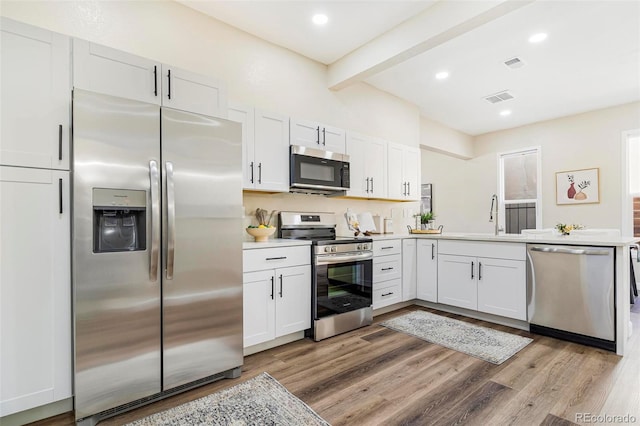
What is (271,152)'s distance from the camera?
311cm

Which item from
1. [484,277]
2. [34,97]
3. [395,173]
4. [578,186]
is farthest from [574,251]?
[34,97]

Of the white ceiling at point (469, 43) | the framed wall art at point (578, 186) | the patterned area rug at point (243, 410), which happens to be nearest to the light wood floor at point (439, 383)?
the patterned area rug at point (243, 410)

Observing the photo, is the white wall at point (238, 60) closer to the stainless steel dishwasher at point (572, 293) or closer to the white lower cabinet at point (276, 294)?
the white lower cabinet at point (276, 294)

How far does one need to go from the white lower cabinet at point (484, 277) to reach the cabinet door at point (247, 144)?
2460mm

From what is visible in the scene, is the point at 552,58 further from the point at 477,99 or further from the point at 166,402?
the point at 166,402

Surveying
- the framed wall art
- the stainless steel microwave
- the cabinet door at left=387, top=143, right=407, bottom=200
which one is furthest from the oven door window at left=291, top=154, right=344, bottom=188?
the framed wall art

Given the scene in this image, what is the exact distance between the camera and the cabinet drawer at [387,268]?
11.7ft

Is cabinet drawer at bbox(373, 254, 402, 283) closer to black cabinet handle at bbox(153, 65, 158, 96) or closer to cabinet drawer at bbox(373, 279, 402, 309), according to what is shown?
cabinet drawer at bbox(373, 279, 402, 309)

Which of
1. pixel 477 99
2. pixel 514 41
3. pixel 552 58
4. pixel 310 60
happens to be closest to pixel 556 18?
pixel 514 41

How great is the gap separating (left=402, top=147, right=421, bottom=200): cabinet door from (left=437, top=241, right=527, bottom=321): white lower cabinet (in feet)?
3.75

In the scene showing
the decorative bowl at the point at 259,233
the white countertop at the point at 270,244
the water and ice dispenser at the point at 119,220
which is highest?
the water and ice dispenser at the point at 119,220

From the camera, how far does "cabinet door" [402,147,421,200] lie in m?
4.66

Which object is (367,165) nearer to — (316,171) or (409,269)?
(316,171)

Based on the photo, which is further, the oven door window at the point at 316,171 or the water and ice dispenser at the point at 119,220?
the oven door window at the point at 316,171
